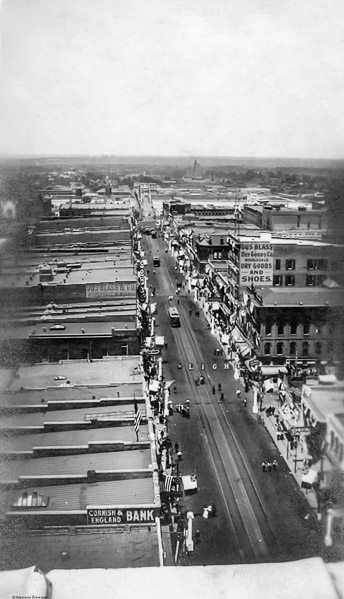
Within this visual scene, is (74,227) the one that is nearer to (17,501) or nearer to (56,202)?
(56,202)

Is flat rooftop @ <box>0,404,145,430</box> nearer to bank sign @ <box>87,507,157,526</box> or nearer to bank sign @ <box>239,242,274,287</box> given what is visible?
bank sign @ <box>87,507,157,526</box>

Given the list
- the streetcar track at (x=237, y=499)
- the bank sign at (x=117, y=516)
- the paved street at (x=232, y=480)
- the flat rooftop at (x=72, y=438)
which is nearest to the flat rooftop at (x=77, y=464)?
the flat rooftop at (x=72, y=438)

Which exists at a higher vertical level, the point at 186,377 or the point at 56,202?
the point at 56,202

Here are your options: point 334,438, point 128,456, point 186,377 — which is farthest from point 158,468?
point 186,377

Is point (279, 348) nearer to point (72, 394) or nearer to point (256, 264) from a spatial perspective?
point (256, 264)

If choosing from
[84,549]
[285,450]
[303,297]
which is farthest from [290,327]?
[84,549]

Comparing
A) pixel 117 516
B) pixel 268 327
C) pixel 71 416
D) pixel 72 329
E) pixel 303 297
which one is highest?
pixel 303 297
